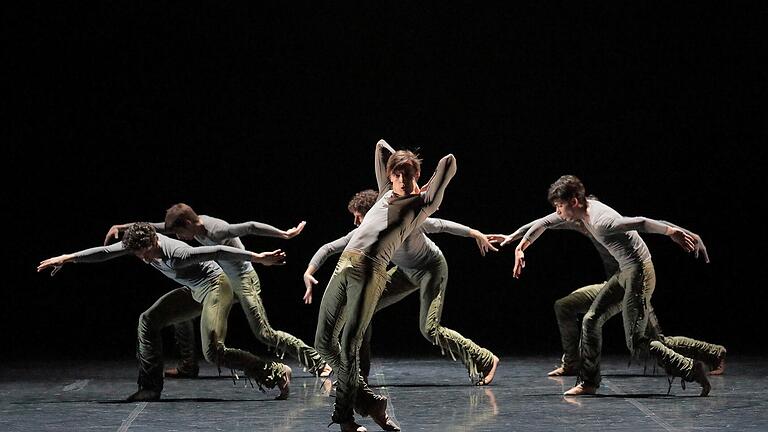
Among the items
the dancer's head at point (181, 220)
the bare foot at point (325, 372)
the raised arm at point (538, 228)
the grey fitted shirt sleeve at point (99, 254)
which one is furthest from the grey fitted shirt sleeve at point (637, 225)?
the grey fitted shirt sleeve at point (99, 254)

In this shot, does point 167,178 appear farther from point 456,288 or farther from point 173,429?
point 173,429

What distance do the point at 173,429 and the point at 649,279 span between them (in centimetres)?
240

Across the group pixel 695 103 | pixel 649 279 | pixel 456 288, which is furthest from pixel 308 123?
pixel 649 279

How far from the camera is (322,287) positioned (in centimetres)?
939

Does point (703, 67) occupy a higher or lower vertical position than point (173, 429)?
higher

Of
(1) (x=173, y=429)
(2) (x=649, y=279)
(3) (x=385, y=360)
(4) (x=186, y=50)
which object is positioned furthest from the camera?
(4) (x=186, y=50)

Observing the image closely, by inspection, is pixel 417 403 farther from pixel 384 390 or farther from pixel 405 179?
pixel 405 179

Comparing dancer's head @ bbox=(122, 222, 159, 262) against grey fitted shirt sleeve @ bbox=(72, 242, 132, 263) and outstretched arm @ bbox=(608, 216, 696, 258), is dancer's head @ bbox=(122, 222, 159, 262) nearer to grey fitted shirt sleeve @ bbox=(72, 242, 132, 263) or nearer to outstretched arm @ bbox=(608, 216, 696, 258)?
grey fitted shirt sleeve @ bbox=(72, 242, 132, 263)

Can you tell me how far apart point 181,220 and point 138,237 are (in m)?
0.53

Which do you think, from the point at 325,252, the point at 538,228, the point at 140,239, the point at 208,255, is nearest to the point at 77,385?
the point at 140,239

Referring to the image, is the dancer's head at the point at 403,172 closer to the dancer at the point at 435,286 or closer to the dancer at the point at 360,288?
the dancer at the point at 360,288

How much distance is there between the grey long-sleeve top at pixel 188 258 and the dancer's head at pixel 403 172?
0.84 m

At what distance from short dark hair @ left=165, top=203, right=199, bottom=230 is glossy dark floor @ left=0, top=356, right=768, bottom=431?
0.83m

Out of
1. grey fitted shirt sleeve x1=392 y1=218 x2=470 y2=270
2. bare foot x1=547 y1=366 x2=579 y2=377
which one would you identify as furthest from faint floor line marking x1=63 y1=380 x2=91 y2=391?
bare foot x1=547 y1=366 x2=579 y2=377
